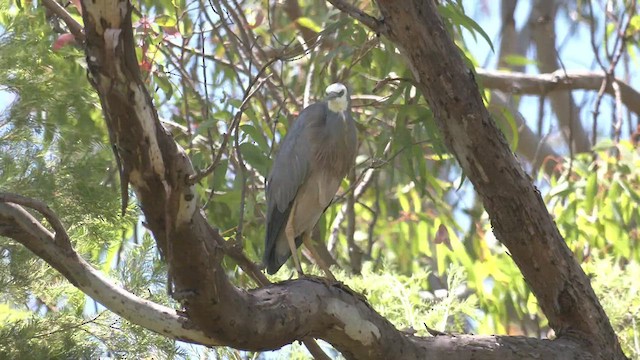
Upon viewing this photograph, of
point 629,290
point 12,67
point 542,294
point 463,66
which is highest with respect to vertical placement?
point 12,67

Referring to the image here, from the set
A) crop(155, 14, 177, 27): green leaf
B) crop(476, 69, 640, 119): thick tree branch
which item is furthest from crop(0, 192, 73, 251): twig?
crop(476, 69, 640, 119): thick tree branch

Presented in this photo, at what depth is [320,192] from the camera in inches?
149

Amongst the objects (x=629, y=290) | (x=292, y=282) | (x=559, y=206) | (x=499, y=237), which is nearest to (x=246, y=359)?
(x=499, y=237)

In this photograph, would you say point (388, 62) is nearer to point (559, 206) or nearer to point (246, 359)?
point (246, 359)

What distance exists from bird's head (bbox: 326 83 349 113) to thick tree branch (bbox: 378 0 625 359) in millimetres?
795

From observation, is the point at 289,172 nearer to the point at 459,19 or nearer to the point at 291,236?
the point at 291,236

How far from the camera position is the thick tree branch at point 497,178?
2932mm

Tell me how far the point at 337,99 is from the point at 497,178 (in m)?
0.89

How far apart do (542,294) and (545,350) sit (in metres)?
0.26

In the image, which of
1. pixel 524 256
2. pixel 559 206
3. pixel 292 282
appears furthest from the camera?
pixel 559 206

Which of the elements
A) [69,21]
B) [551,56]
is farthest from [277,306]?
[551,56]

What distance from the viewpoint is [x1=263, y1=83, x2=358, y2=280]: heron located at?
3760mm

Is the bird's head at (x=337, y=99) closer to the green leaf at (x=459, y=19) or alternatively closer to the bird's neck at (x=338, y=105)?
the bird's neck at (x=338, y=105)

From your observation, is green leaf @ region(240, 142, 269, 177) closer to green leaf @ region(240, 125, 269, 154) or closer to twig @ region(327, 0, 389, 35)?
green leaf @ region(240, 125, 269, 154)
